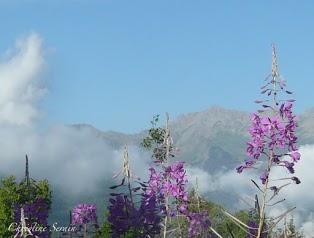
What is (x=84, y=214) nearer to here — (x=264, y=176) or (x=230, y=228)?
(x=230, y=228)

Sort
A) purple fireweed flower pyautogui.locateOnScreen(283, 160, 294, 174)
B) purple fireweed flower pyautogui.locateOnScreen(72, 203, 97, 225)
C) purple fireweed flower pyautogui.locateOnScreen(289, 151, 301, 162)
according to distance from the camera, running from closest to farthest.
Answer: purple fireweed flower pyautogui.locateOnScreen(283, 160, 294, 174), purple fireweed flower pyautogui.locateOnScreen(289, 151, 301, 162), purple fireweed flower pyautogui.locateOnScreen(72, 203, 97, 225)

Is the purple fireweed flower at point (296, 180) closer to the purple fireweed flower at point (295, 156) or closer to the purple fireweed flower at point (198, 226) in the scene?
the purple fireweed flower at point (295, 156)

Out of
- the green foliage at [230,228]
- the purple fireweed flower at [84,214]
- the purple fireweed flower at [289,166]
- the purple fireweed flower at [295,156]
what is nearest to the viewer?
the green foliage at [230,228]

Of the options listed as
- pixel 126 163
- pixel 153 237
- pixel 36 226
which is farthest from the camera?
pixel 36 226

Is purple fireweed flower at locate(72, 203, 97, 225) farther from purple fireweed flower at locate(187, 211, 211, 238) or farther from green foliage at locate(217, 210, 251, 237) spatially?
green foliage at locate(217, 210, 251, 237)

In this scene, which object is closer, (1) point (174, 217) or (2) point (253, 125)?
(2) point (253, 125)

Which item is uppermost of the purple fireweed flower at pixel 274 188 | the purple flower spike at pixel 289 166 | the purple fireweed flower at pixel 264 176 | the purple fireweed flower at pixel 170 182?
the purple fireweed flower at pixel 170 182

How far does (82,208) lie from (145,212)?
11.2 metres

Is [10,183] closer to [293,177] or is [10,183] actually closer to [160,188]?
[160,188]

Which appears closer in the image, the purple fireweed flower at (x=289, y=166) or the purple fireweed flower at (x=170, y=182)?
the purple fireweed flower at (x=289, y=166)

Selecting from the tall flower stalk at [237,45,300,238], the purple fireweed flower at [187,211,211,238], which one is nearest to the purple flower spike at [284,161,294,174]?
the tall flower stalk at [237,45,300,238]

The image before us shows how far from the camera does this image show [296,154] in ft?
25.0

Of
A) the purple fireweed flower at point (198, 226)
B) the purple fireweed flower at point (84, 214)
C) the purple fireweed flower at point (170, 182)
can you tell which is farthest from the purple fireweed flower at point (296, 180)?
the purple fireweed flower at point (84, 214)

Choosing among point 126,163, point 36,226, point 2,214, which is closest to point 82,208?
point 36,226
